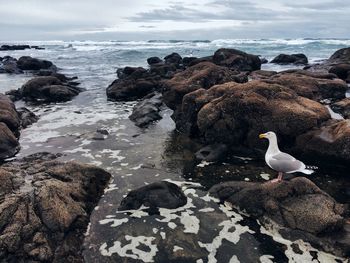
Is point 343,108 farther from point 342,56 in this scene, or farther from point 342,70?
point 342,56

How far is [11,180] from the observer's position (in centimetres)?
1009

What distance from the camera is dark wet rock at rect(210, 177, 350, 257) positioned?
8.64m

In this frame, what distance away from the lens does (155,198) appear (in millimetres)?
10547

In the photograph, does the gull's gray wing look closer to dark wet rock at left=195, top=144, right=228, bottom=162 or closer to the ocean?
the ocean

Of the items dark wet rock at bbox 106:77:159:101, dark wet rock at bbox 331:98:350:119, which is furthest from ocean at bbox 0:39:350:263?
dark wet rock at bbox 331:98:350:119

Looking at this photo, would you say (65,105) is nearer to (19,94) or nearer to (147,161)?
(19,94)

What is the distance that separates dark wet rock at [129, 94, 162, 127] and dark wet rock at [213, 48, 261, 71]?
1918cm

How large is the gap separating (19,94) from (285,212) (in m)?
25.0

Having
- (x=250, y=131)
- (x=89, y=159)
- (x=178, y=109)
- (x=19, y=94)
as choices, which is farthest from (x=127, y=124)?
(x=19, y=94)

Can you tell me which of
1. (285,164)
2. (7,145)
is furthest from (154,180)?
(7,145)

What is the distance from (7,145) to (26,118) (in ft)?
18.0

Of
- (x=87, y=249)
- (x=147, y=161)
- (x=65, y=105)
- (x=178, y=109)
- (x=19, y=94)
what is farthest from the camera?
(x=19, y=94)

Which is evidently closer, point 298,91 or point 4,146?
point 4,146

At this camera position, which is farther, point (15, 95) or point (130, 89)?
point (15, 95)
